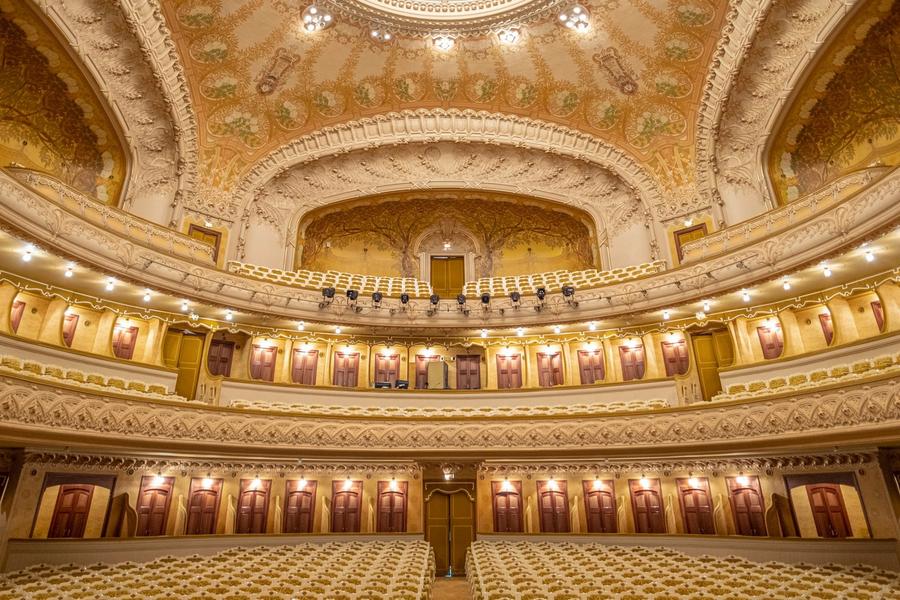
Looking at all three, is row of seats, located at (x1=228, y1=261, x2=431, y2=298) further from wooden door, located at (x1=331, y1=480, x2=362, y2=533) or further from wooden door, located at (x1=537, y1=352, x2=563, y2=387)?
wooden door, located at (x1=331, y1=480, x2=362, y2=533)

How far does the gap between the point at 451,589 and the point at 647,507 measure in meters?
6.42

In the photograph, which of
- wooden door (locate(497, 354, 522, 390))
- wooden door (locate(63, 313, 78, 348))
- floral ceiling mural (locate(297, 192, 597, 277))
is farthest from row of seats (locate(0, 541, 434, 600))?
floral ceiling mural (locate(297, 192, 597, 277))

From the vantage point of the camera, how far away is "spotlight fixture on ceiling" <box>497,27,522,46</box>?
63.4 feet

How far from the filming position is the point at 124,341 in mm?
15883

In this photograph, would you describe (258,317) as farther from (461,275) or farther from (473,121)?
(473,121)

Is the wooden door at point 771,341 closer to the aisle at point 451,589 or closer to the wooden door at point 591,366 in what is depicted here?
the wooden door at point 591,366

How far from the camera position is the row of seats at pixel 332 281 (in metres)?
18.9

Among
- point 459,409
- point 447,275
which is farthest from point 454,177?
point 459,409

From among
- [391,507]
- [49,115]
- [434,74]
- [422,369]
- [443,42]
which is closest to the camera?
[391,507]

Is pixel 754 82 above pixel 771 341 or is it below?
above

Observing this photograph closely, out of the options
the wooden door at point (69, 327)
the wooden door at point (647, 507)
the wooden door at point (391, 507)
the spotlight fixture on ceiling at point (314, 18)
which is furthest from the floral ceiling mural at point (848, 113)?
the wooden door at point (69, 327)

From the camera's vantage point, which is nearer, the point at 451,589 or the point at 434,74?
the point at 451,589

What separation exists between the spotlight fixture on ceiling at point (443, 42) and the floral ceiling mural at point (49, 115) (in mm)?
12002

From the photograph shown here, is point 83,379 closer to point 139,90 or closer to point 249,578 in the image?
point 249,578
